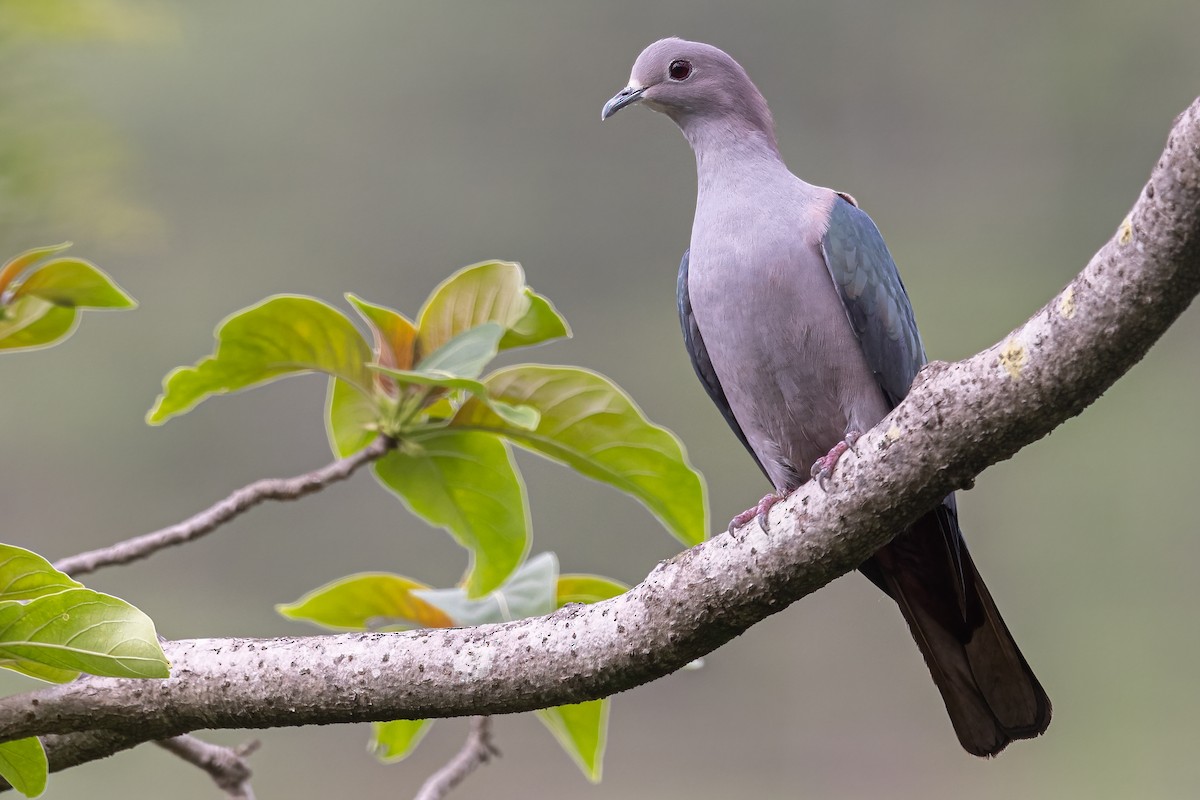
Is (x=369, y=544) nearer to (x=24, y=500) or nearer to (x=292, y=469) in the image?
(x=292, y=469)

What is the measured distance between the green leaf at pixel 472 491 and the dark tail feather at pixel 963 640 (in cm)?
48

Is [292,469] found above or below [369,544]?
above

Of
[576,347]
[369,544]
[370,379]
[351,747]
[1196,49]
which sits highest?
[1196,49]

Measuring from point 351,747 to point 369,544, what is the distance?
1653 mm

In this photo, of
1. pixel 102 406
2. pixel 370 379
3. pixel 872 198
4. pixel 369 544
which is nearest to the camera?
pixel 370 379

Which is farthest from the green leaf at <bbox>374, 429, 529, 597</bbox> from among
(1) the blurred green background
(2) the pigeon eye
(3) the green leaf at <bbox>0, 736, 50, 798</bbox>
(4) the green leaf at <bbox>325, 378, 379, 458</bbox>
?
(1) the blurred green background

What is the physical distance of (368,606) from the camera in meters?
1.59

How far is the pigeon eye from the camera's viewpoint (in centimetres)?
183

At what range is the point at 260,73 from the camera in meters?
7.66

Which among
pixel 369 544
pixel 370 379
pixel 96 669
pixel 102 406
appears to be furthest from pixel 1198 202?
pixel 102 406

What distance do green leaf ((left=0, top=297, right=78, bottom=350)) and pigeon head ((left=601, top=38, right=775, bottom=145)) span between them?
A: 0.82 meters

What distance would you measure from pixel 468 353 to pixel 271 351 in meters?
0.24

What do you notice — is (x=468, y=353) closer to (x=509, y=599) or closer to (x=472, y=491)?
(x=472, y=491)

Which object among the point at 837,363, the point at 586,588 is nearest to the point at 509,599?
the point at 586,588
